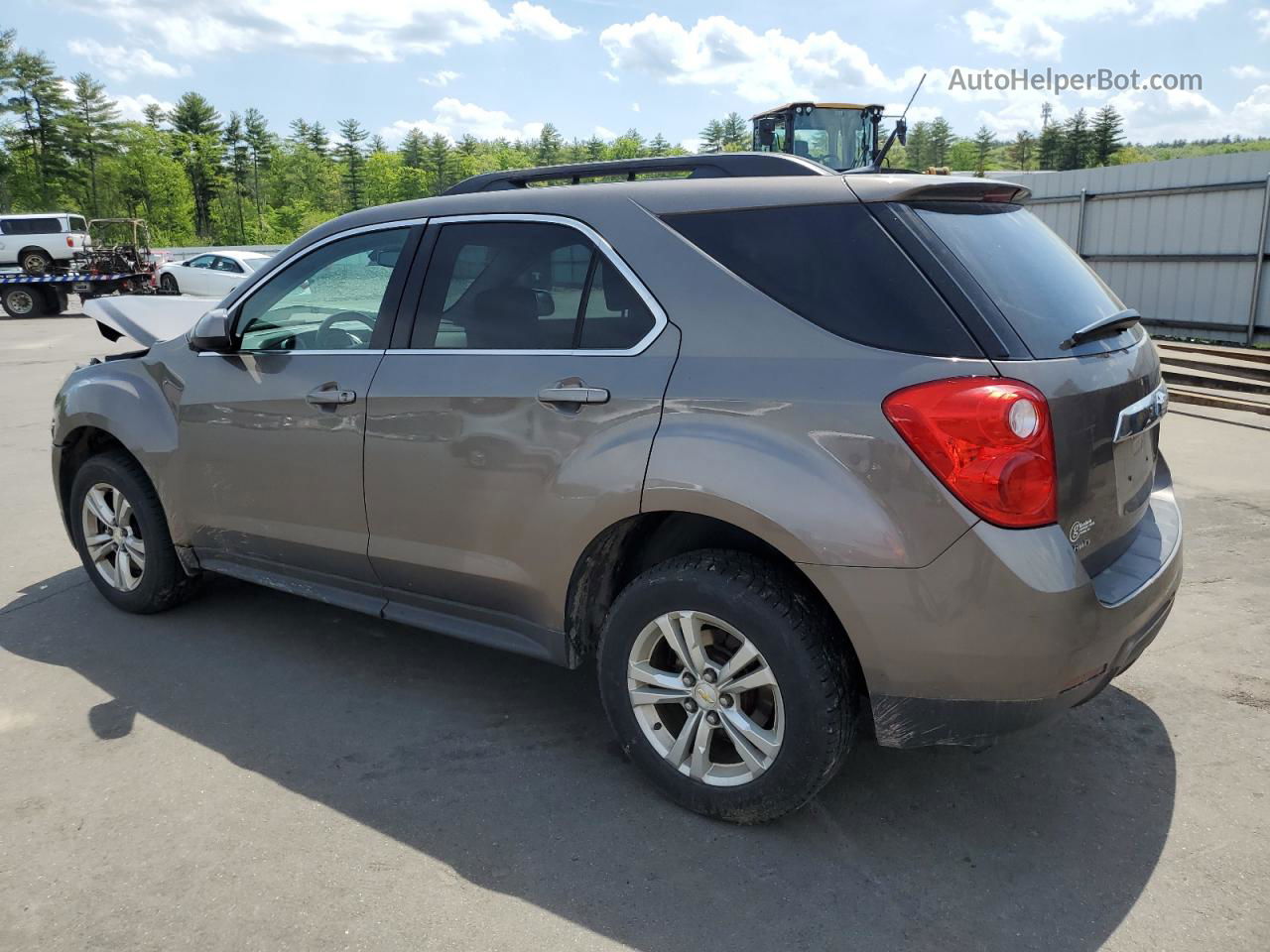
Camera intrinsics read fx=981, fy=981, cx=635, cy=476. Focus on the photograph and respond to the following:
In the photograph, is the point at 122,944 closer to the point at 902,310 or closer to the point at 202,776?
the point at 202,776

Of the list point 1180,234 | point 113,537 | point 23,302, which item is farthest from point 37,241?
point 113,537

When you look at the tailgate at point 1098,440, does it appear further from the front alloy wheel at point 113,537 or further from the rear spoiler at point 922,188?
the front alloy wheel at point 113,537

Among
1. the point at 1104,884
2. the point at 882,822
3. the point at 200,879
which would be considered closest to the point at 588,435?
the point at 882,822

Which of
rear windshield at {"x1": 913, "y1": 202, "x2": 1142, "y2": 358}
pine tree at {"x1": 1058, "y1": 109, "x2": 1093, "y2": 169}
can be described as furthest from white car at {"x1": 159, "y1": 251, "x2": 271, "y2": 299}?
pine tree at {"x1": 1058, "y1": 109, "x2": 1093, "y2": 169}

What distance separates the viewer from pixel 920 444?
240cm

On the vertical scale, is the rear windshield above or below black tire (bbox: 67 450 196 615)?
above

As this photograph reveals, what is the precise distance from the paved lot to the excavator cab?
56.7ft

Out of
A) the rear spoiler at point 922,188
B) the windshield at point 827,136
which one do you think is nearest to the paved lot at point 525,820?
the rear spoiler at point 922,188

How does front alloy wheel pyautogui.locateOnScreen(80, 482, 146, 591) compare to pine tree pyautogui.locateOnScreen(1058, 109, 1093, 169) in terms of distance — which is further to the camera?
pine tree pyautogui.locateOnScreen(1058, 109, 1093, 169)

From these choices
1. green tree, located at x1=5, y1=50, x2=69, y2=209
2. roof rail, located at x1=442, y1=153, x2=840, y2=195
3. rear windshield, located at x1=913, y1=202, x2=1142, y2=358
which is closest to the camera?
rear windshield, located at x1=913, y1=202, x2=1142, y2=358

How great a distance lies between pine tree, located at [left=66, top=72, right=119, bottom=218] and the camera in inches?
3155

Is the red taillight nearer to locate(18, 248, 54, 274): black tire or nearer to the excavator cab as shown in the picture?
the excavator cab

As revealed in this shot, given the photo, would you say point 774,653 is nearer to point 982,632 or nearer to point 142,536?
point 982,632

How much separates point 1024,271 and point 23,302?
99.0ft
